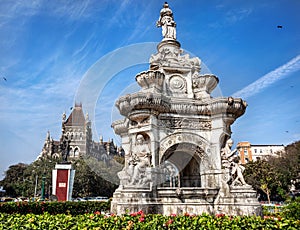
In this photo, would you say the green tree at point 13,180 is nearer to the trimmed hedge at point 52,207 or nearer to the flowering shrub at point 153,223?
the trimmed hedge at point 52,207

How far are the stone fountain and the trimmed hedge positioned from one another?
4797 millimetres

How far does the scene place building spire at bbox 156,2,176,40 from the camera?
14633 millimetres

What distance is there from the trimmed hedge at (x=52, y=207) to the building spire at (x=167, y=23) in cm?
1088

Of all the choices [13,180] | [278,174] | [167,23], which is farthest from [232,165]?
[13,180]

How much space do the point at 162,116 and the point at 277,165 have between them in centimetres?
3631

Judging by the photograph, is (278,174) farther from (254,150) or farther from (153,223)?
(153,223)

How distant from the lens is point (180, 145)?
1114 cm

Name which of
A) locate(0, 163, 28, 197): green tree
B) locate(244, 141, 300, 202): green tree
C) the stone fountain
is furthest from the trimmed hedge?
locate(0, 163, 28, 197): green tree

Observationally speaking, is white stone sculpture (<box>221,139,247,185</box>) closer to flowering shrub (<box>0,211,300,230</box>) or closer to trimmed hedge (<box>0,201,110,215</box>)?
flowering shrub (<box>0,211,300,230</box>)

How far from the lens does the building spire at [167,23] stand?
48.0 feet

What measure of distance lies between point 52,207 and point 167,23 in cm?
1231

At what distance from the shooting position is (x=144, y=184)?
9.38 meters

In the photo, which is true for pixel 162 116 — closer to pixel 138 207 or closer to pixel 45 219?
pixel 138 207

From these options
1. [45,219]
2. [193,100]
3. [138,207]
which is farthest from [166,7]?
[45,219]
